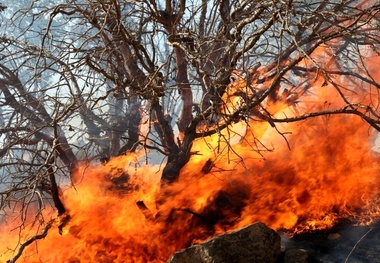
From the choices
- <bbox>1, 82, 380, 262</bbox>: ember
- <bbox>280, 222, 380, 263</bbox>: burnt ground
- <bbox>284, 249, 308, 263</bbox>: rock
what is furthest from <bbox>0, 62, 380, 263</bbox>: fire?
<bbox>284, 249, 308, 263</bbox>: rock

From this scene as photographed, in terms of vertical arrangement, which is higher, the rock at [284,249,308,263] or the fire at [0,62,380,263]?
the fire at [0,62,380,263]

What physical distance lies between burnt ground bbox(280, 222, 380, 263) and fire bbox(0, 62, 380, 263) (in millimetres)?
220

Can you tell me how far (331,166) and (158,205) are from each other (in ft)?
10.9

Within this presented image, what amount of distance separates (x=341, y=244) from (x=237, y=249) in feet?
5.29

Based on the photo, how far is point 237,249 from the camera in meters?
4.94

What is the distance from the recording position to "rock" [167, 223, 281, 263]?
15.9ft

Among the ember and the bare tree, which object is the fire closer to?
the ember

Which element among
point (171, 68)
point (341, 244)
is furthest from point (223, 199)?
point (171, 68)

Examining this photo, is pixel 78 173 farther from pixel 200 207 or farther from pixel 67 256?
pixel 200 207

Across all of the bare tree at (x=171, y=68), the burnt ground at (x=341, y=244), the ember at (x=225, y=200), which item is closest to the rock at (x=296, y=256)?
the burnt ground at (x=341, y=244)

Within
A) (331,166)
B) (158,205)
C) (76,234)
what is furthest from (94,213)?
(331,166)

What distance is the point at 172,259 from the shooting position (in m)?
4.91

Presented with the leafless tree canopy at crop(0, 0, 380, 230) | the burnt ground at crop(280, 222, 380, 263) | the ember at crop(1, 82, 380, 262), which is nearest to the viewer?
the leafless tree canopy at crop(0, 0, 380, 230)

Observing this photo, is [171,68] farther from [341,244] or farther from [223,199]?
[341,244]
